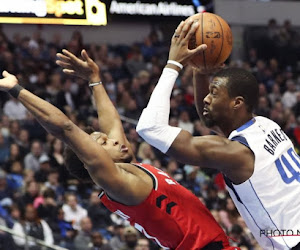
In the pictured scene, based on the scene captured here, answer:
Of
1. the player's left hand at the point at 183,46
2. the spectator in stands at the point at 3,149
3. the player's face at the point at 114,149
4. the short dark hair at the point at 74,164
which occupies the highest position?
the player's left hand at the point at 183,46

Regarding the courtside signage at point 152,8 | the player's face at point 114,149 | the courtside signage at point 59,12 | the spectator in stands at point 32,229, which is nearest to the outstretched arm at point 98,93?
the player's face at point 114,149

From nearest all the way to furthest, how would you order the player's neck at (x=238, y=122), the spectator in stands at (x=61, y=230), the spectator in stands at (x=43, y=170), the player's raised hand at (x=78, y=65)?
1. the player's neck at (x=238, y=122)
2. the player's raised hand at (x=78, y=65)
3. the spectator in stands at (x=61, y=230)
4. the spectator in stands at (x=43, y=170)

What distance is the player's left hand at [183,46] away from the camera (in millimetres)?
3850

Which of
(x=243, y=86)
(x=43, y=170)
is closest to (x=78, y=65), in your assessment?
(x=243, y=86)

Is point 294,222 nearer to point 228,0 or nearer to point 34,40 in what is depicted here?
point 34,40

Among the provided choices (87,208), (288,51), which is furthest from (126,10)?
(87,208)

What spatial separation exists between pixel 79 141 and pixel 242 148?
3.00 ft

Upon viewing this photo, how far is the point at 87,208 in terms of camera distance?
28.5ft

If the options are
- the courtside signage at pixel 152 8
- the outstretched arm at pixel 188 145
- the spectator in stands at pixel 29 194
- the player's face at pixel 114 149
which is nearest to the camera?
the outstretched arm at pixel 188 145

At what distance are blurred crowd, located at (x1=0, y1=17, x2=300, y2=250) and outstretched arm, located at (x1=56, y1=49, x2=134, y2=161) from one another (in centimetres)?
275

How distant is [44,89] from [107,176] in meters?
7.63

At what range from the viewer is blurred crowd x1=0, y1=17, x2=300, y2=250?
26.7ft

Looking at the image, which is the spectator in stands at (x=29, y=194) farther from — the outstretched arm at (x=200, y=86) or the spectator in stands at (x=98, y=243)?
the outstretched arm at (x=200, y=86)

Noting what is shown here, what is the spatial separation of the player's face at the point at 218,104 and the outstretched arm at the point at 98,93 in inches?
41.2
